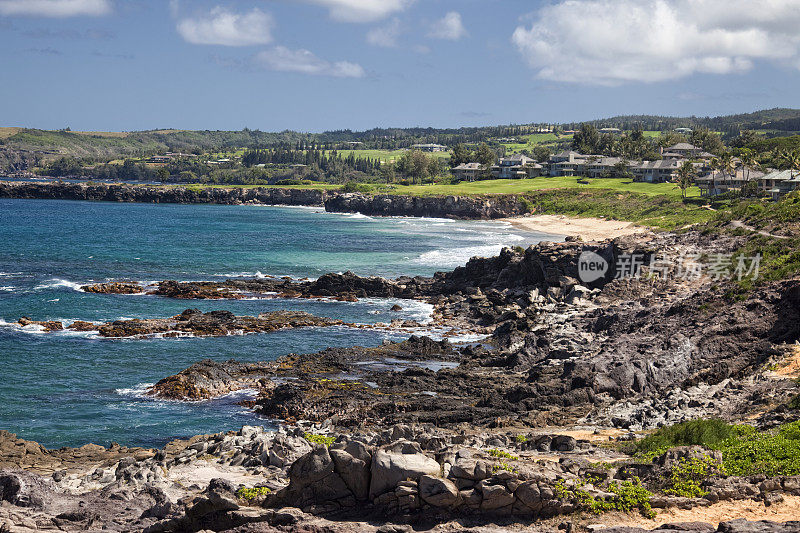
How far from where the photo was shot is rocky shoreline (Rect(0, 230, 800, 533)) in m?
14.3

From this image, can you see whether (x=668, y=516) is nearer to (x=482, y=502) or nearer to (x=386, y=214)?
(x=482, y=502)

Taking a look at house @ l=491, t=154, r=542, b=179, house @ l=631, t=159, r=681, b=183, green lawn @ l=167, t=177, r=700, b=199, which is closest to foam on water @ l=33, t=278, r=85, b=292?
green lawn @ l=167, t=177, r=700, b=199

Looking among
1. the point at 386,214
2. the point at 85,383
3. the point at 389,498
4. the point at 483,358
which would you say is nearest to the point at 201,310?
the point at 85,383

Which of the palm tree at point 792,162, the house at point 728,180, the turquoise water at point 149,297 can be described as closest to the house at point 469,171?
the turquoise water at point 149,297

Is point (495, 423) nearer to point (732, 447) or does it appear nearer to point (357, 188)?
point (732, 447)

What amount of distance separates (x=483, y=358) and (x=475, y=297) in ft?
45.3

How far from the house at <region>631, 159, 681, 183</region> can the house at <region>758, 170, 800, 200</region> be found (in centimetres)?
3280

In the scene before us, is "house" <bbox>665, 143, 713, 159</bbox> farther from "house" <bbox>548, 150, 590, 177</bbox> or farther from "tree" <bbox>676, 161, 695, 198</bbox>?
"tree" <bbox>676, 161, 695, 198</bbox>

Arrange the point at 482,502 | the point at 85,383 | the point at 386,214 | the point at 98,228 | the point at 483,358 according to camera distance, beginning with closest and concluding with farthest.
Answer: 1. the point at 482,502
2. the point at 85,383
3. the point at 483,358
4. the point at 98,228
5. the point at 386,214

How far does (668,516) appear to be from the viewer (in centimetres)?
1423

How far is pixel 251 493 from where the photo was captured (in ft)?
50.3

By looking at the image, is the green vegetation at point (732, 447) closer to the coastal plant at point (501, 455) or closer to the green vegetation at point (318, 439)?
the coastal plant at point (501, 455)

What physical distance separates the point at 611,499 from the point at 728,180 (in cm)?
8990

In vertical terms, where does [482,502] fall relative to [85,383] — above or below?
above
